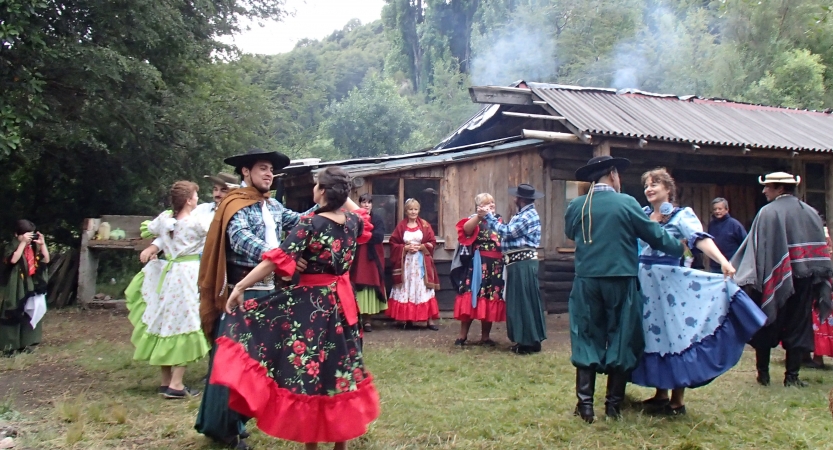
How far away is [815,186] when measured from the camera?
536 inches

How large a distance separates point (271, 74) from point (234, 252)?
99.4 ft

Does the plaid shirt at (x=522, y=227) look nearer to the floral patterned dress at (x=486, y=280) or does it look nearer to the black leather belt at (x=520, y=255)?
the black leather belt at (x=520, y=255)

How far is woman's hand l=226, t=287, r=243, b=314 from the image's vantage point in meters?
3.52

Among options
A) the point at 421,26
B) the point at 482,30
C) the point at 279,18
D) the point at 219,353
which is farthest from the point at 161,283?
the point at 421,26

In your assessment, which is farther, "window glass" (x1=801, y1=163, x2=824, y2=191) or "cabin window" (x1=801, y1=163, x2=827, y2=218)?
"window glass" (x1=801, y1=163, x2=824, y2=191)

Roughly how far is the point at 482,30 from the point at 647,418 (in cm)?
4296

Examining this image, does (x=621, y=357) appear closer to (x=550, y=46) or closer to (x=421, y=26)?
(x=550, y=46)

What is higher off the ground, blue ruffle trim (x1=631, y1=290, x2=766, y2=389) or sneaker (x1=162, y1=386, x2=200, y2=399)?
blue ruffle trim (x1=631, y1=290, x2=766, y2=389)

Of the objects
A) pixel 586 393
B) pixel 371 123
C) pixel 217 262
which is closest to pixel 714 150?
pixel 586 393

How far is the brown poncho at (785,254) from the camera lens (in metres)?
5.59

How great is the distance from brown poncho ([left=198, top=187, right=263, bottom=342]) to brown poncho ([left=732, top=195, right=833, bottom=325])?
4.34 metres

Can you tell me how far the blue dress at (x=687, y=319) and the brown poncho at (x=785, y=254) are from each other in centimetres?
140

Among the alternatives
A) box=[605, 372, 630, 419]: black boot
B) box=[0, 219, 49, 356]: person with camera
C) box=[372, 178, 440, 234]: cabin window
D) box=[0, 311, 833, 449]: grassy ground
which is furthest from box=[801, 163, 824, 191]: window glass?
box=[0, 219, 49, 356]: person with camera

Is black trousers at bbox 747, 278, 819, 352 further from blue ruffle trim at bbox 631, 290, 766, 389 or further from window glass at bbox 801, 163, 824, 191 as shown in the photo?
window glass at bbox 801, 163, 824, 191
